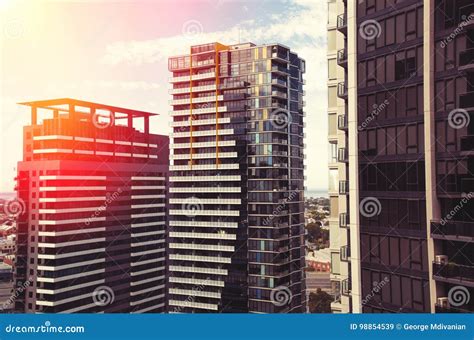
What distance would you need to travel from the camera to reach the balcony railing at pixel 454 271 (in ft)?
64.4

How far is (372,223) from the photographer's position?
74.4 feet

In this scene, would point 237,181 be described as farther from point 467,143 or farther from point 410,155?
point 467,143

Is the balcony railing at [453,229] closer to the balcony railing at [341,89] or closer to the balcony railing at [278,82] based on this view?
the balcony railing at [341,89]

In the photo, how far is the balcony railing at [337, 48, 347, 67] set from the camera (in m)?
25.8

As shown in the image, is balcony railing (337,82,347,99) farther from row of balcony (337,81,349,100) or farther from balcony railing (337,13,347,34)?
balcony railing (337,13,347,34)

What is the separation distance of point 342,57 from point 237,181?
39.2 meters

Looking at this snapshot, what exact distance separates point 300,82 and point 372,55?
46823 millimetres

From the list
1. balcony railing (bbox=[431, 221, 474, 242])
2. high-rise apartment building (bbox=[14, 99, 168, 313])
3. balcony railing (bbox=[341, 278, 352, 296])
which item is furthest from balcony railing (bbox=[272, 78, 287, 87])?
balcony railing (bbox=[431, 221, 474, 242])

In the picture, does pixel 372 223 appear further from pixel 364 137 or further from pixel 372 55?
pixel 372 55

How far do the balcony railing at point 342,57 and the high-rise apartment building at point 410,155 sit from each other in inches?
58.0

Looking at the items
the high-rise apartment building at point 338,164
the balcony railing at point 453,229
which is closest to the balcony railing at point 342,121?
the high-rise apartment building at point 338,164

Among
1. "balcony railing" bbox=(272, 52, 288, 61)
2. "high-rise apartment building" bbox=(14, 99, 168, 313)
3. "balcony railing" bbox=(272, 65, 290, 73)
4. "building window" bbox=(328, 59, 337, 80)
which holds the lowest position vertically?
"high-rise apartment building" bbox=(14, 99, 168, 313)

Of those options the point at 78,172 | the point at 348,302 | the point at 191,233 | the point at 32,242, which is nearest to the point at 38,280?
the point at 32,242

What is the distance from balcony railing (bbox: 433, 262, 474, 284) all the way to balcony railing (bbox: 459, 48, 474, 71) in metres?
8.67
